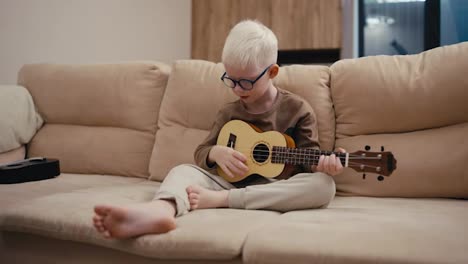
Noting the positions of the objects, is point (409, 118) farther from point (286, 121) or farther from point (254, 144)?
point (254, 144)

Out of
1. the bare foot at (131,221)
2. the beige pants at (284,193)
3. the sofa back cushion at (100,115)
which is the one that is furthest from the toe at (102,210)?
the sofa back cushion at (100,115)

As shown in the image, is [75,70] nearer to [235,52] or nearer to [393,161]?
[235,52]

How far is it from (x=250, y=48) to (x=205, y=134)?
509mm

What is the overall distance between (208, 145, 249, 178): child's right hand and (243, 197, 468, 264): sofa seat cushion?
0.90 ft

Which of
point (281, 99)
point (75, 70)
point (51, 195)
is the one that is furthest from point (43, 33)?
point (281, 99)

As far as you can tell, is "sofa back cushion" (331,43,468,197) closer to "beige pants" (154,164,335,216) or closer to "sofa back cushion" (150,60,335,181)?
"sofa back cushion" (150,60,335,181)

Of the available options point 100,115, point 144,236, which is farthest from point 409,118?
point 100,115

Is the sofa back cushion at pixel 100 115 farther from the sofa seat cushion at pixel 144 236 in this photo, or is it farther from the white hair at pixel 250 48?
the white hair at pixel 250 48

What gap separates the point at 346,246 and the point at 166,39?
9.47 ft

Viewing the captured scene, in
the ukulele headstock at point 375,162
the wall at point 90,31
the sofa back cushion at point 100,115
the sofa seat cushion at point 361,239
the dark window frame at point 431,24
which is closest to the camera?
the sofa seat cushion at point 361,239

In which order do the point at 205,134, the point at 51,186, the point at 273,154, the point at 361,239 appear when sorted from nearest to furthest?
1. the point at 361,239
2. the point at 273,154
3. the point at 51,186
4. the point at 205,134

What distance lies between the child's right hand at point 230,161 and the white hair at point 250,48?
0.28 m

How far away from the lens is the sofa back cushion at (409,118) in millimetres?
1553

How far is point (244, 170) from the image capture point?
1474 mm
